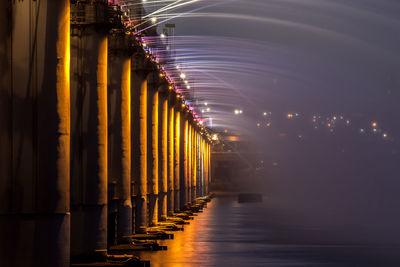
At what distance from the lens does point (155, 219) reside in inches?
2638

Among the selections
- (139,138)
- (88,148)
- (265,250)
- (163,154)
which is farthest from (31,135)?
(163,154)

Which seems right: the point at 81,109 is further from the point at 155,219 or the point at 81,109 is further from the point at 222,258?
the point at 155,219

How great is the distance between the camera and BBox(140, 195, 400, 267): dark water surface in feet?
130

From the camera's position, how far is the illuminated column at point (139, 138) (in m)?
57.2

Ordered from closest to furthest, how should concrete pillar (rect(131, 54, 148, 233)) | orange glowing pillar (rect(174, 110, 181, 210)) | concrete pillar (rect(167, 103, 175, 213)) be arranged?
concrete pillar (rect(131, 54, 148, 233))
concrete pillar (rect(167, 103, 175, 213))
orange glowing pillar (rect(174, 110, 181, 210))

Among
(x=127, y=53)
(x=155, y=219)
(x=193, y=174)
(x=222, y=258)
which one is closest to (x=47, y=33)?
(x=222, y=258)

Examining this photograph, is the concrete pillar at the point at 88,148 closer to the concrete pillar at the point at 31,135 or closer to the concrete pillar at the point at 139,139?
the concrete pillar at the point at 31,135

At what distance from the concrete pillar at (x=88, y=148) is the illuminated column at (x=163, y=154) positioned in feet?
114

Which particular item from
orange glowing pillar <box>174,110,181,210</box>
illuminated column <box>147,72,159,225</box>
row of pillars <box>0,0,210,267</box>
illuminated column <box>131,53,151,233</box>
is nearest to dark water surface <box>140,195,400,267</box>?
illuminated column <box>131,53,151,233</box>

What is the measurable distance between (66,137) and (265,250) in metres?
21.8

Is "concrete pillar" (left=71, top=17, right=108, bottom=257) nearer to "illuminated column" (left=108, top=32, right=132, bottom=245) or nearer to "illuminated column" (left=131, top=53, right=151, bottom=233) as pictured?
"illuminated column" (left=108, top=32, right=132, bottom=245)

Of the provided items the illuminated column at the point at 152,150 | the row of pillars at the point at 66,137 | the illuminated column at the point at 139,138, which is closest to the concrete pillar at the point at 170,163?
the illuminated column at the point at 152,150

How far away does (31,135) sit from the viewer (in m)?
26.5

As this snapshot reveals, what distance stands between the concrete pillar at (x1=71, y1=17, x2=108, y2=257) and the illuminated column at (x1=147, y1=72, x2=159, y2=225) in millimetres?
27550
